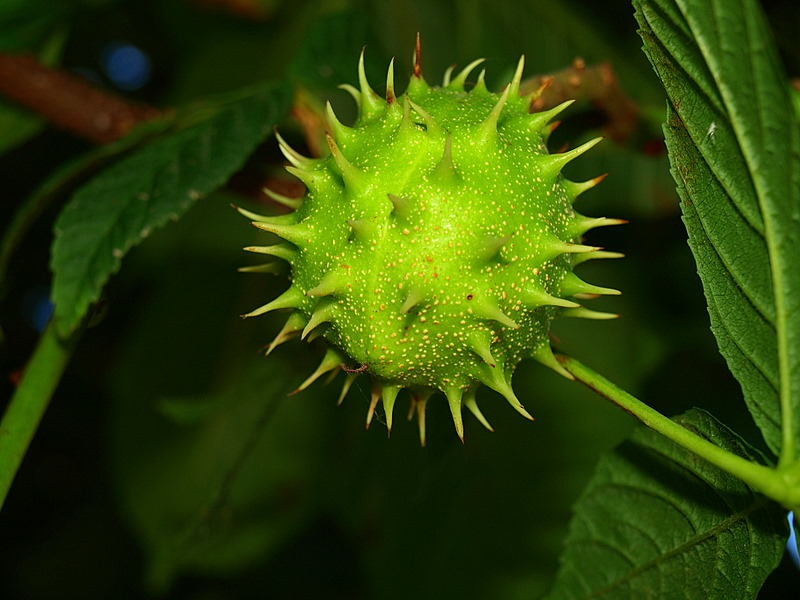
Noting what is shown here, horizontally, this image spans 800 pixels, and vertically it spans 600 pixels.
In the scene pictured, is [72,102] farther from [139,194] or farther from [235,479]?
[235,479]

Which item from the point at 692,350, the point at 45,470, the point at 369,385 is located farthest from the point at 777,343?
the point at 45,470

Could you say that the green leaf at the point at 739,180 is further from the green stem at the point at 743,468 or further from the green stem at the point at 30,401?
the green stem at the point at 30,401

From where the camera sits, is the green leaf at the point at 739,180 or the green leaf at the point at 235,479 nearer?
the green leaf at the point at 739,180

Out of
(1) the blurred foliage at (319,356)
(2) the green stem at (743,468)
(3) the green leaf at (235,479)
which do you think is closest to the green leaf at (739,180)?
(2) the green stem at (743,468)

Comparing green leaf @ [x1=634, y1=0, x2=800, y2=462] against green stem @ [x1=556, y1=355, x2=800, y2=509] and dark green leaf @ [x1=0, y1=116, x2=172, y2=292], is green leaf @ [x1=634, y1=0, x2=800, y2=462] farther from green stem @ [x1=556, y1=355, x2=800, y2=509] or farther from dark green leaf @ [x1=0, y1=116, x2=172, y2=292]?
dark green leaf @ [x1=0, y1=116, x2=172, y2=292]

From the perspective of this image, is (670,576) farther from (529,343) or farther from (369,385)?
(369,385)

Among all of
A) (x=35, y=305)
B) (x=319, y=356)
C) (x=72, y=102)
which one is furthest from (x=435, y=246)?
(x=35, y=305)
